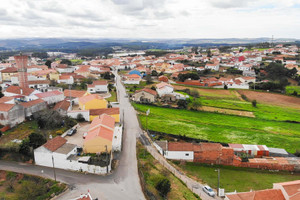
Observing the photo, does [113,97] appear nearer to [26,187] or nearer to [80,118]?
[80,118]

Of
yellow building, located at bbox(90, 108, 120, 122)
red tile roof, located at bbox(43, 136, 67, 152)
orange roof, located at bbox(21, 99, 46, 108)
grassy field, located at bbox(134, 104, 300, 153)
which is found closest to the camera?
red tile roof, located at bbox(43, 136, 67, 152)

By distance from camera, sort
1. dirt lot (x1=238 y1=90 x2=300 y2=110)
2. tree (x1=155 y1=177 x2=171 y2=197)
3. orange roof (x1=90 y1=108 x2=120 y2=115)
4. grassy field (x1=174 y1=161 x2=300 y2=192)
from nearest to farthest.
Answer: tree (x1=155 y1=177 x2=171 y2=197)
grassy field (x1=174 y1=161 x2=300 y2=192)
orange roof (x1=90 y1=108 x2=120 y2=115)
dirt lot (x1=238 y1=90 x2=300 y2=110)

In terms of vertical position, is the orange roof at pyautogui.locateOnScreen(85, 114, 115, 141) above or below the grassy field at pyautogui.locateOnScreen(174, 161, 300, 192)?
above

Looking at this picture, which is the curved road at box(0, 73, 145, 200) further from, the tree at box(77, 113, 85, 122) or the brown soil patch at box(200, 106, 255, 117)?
the brown soil patch at box(200, 106, 255, 117)

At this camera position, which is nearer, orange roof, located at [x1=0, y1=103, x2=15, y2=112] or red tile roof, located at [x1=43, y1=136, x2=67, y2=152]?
red tile roof, located at [x1=43, y1=136, x2=67, y2=152]

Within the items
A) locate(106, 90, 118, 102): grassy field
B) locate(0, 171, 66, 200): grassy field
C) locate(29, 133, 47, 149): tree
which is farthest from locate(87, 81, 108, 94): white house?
locate(0, 171, 66, 200): grassy field

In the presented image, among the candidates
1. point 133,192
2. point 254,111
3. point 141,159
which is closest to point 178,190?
point 133,192

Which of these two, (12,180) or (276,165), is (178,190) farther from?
(12,180)

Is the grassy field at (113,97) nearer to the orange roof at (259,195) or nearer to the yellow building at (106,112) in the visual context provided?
the yellow building at (106,112)

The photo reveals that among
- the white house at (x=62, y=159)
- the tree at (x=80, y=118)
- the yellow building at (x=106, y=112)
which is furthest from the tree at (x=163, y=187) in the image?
the tree at (x=80, y=118)

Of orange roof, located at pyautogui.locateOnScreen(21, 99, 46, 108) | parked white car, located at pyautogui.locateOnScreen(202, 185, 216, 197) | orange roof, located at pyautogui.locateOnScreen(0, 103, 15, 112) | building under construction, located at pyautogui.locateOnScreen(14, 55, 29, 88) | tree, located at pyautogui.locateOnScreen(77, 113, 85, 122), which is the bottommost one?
parked white car, located at pyautogui.locateOnScreen(202, 185, 216, 197)
